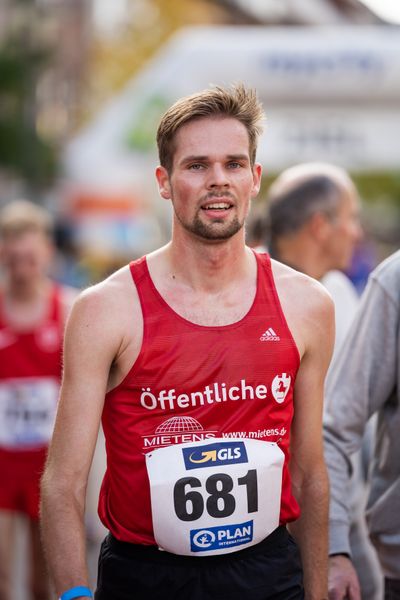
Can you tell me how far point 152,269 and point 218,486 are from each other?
2.11 ft

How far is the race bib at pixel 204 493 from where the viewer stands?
10.6 feet

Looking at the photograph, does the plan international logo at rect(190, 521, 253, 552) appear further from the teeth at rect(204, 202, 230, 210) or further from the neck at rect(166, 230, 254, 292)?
the teeth at rect(204, 202, 230, 210)

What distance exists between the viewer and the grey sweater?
3717 millimetres

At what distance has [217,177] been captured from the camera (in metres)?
3.27

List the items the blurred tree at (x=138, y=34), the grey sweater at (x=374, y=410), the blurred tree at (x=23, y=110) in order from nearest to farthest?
the grey sweater at (x=374, y=410), the blurred tree at (x=138, y=34), the blurred tree at (x=23, y=110)

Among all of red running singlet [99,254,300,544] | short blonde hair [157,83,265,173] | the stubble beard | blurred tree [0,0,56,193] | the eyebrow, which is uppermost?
blurred tree [0,0,56,193]

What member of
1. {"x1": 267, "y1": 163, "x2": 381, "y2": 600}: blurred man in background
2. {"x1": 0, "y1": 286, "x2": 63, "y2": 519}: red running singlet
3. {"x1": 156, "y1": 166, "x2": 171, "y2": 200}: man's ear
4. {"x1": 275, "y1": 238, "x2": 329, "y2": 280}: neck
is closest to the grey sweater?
{"x1": 156, "y1": 166, "x2": 171, "y2": 200}: man's ear

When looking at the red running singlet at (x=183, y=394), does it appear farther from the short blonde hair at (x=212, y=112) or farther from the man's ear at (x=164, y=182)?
the short blonde hair at (x=212, y=112)

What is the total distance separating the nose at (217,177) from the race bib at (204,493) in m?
0.69

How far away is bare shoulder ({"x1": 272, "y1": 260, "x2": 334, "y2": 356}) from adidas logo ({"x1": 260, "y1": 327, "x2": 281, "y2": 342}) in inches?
2.4

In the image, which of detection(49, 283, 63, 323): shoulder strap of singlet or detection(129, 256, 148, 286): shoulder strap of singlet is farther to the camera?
detection(49, 283, 63, 323): shoulder strap of singlet

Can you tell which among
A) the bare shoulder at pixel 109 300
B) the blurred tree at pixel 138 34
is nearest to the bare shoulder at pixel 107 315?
the bare shoulder at pixel 109 300

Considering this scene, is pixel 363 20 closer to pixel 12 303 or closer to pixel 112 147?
pixel 112 147

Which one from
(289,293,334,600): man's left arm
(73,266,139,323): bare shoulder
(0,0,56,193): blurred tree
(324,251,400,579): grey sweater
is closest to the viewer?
(73,266,139,323): bare shoulder
